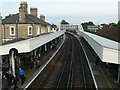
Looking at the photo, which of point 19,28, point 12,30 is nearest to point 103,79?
point 19,28

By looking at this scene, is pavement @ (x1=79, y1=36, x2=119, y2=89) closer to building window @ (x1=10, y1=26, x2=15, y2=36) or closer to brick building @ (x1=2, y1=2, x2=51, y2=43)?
brick building @ (x1=2, y1=2, x2=51, y2=43)

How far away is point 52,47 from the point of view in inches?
1321

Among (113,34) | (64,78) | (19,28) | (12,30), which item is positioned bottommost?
(64,78)

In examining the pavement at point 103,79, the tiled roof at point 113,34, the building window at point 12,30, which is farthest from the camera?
the building window at point 12,30

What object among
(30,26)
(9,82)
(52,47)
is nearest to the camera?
(9,82)

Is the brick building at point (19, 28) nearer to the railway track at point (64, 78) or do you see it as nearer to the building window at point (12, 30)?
the building window at point (12, 30)

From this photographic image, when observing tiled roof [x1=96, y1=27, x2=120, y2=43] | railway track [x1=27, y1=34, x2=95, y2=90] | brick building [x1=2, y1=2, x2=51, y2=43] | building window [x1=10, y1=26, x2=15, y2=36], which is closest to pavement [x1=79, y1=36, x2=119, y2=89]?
railway track [x1=27, y1=34, x2=95, y2=90]

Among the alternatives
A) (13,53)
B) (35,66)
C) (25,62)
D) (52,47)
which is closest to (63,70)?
(35,66)

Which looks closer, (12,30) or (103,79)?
(103,79)

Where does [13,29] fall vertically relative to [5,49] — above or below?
above

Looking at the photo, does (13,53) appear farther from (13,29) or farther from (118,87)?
(13,29)

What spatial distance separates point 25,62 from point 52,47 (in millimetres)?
13104

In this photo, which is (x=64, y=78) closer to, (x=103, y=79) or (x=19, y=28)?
(x=103, y=79)

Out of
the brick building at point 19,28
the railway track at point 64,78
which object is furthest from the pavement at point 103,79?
the brick building at point 19,28
